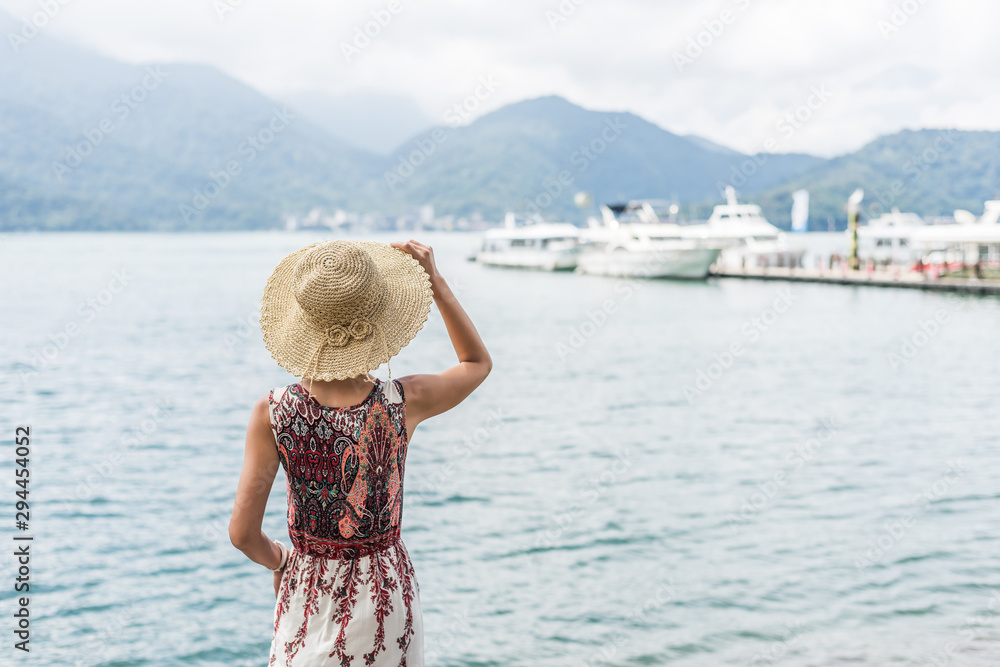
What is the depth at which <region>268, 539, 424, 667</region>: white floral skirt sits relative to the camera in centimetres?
231

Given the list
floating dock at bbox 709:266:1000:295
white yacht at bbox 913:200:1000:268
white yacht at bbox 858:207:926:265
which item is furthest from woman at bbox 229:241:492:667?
white yacht at bbox 858:207:926:265

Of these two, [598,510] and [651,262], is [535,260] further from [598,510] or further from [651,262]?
[598,510]

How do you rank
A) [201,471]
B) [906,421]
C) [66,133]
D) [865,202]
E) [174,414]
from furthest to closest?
1. [66,133]
2. [865,202]
3. [174,414]
4. [906,421]
5. [201,471]

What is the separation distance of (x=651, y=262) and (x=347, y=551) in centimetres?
5503

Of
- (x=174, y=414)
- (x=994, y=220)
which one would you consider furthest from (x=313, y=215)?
(x=174, y=414)

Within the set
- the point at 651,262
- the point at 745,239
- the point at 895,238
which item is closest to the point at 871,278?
the point at 651,262

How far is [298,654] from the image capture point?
2326 millimetres

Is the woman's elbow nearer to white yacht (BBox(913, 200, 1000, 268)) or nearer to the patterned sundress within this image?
the patterned sundress

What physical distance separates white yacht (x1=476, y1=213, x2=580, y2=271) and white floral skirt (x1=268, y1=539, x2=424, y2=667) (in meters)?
67.0

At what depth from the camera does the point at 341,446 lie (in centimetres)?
224

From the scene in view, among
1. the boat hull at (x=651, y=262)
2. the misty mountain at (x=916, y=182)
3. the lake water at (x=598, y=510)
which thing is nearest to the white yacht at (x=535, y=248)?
the boat hull at (x=651, y=262)

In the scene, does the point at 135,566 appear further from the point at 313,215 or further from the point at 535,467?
the point at 313,215

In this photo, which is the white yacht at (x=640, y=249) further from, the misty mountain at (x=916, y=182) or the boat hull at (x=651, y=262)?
the misty mountain at (x=916, y=182)

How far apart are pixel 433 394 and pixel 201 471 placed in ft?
36.2
